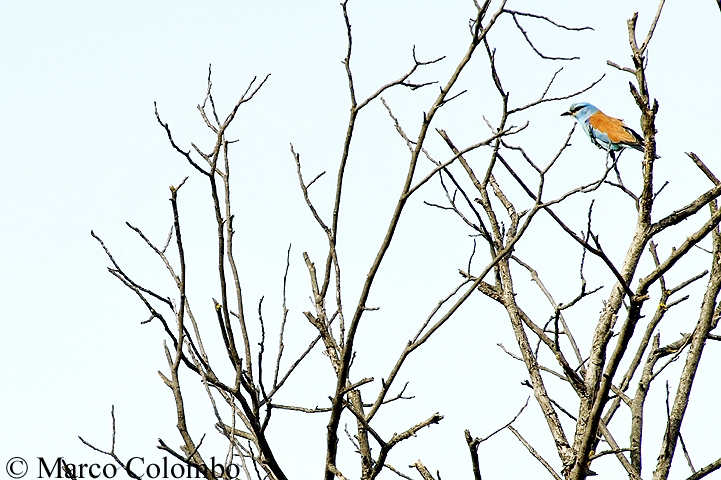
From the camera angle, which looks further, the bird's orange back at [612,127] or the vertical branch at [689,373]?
the bird's orange back at [612,127]

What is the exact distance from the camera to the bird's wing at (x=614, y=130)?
6.14 m

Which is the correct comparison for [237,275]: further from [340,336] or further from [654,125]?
[654,125]

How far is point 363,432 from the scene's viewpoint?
265cm

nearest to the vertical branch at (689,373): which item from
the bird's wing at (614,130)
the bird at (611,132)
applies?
the bird at (611,132)

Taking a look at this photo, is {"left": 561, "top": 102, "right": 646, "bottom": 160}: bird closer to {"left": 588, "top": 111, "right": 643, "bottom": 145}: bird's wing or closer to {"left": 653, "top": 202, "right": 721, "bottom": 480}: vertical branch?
{"left": 588, "top": 111, "right": 643, "bottom": 145}: bird's wing

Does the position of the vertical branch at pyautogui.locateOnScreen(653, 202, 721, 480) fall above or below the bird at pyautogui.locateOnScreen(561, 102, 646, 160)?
below

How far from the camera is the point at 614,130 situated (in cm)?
618

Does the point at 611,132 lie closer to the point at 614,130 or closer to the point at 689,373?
the point at 614,130

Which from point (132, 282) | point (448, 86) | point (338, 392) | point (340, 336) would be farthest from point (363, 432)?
point (448, 86)

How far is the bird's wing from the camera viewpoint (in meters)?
6.14

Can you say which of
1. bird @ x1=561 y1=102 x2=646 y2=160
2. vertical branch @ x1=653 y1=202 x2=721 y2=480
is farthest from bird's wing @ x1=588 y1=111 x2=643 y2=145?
vertical branch @ x1=653 y1=202 x2=721 y2=480

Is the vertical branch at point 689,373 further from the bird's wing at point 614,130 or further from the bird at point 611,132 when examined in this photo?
the bird's wing at point 614,130

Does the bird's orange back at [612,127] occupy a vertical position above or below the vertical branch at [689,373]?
above

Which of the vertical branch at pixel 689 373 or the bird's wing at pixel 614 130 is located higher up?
the bird's wing at pixel 614 130
